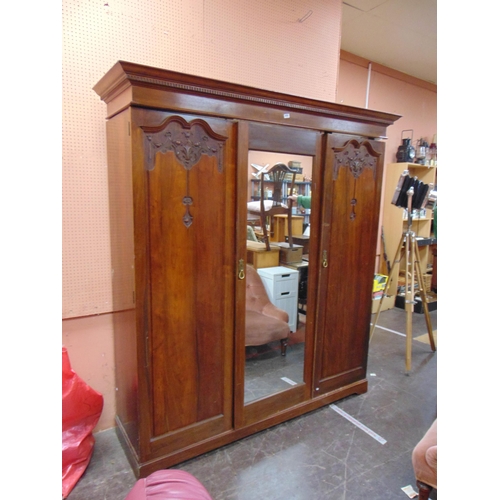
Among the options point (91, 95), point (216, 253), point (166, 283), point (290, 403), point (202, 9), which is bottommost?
point (290, 403)

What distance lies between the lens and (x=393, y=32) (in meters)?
3.41

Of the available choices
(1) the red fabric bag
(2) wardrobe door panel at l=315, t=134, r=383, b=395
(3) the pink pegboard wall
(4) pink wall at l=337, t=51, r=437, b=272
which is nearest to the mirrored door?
(2) wardrobe door panel at l=315, t=134, r=383, b=395

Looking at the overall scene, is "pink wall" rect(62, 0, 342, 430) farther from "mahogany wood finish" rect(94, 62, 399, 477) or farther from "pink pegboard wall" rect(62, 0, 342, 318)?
"mahogany wood finish" rect(94, 62, 399, 477)

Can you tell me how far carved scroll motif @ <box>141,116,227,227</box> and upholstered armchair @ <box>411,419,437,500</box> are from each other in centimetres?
143

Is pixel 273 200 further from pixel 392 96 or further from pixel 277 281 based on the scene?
pixel 392 96

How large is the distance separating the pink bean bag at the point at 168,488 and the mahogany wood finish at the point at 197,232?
2.23 ft

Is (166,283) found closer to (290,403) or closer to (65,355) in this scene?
(65,355)

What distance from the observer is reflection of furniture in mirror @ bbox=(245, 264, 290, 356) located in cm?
204

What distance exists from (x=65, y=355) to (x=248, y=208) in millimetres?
1217

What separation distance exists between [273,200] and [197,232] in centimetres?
55

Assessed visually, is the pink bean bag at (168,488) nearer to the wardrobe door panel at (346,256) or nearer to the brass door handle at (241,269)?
the brass door handle at (241,269)

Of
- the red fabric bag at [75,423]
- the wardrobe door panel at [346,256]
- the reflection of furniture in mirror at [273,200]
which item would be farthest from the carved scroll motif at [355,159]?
the red fabric bag at [75,423]

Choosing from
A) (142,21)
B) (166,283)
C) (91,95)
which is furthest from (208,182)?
(142,21)
